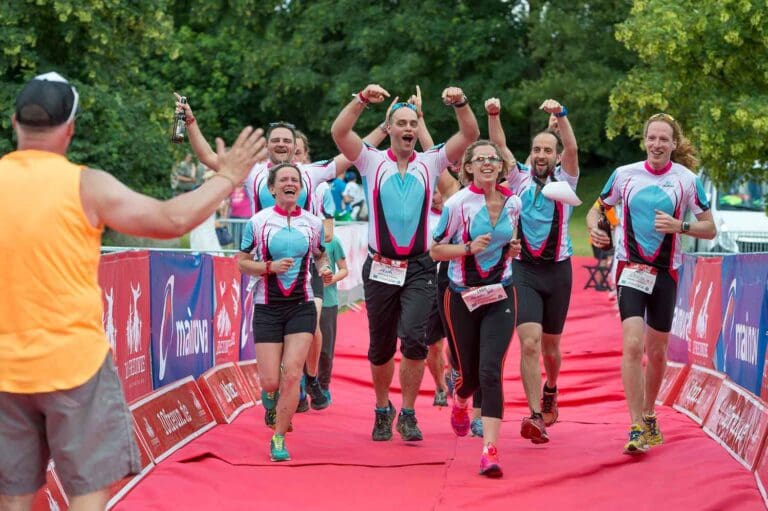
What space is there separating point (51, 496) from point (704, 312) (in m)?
7.27

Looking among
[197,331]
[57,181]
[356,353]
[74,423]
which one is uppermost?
[57,181]

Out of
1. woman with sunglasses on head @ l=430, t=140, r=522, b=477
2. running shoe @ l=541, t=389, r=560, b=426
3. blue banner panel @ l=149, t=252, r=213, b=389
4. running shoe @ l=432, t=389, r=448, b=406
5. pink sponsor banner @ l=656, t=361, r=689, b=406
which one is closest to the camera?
woman with sunglasses on head @ l=430, t=140, r=522, b=477

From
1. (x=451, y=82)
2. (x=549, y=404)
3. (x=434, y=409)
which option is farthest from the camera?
(x=451, y=82)

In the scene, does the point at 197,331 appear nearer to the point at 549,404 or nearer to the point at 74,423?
the point at 549,404

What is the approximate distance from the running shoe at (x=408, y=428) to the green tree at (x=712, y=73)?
49.7 feet

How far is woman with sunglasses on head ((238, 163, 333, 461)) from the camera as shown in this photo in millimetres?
9086

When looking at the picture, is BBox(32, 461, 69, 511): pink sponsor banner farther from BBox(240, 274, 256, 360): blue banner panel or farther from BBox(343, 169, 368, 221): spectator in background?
BBox(343, 169, 368, 221): spectator in background

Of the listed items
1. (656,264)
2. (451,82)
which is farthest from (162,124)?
(656,264)

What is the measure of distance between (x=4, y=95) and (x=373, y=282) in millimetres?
18213

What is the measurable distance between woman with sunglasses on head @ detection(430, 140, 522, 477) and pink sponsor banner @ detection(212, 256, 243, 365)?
3573 millimetres

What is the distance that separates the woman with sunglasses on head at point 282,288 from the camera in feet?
29.8

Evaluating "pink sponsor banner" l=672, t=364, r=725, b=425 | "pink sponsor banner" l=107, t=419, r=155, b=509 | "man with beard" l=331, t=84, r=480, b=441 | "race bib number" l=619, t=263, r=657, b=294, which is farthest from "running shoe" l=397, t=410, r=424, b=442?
"pink sponsor banner" l=672, t=364, r=725, b=425

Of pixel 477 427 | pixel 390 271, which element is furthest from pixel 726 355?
pixel 390 271

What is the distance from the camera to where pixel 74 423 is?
4805 millimetres
